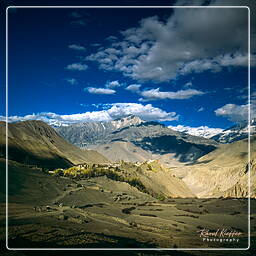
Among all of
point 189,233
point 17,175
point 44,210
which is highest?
point 17,175

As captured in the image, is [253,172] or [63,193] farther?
[253,172]

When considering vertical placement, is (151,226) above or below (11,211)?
below

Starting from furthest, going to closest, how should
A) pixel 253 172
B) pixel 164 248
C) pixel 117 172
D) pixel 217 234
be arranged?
1. pixel 253 172
2. pixel 117 172
3. pixel 217 234
4. pixel 164 248

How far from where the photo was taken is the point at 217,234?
1802 cm

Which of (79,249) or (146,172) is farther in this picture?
(146,172)

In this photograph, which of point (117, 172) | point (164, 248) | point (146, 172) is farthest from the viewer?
point (146, 172)

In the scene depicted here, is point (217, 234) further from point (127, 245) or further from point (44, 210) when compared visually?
point (44, 210)

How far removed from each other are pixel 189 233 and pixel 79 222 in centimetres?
922

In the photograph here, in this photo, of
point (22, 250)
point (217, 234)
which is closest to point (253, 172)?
point (217, 234)

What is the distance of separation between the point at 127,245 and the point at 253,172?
361ft

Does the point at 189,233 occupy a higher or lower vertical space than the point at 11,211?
lower

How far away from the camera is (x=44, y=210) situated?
25031 mm

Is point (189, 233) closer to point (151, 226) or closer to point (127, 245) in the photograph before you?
point (151, 226)

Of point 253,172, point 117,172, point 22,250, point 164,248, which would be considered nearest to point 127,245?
point 164,248
